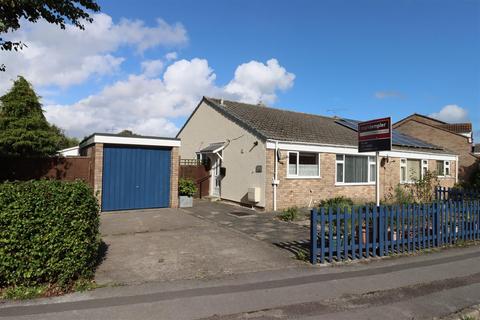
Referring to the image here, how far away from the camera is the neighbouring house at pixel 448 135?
2966 centimetres

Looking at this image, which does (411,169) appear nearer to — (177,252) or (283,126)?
(283,126)

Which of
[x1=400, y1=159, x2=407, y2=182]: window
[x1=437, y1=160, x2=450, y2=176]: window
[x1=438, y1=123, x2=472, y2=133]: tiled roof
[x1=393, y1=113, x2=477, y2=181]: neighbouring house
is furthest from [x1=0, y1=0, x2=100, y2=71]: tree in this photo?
[x1=438, y1=123, x2=472, y2=133]: tiled roof

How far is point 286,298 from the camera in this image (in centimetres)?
502

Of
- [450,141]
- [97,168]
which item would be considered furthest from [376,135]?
[450,141]

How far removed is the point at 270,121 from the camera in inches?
679

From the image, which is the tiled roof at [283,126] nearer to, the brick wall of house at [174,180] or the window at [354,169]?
the window at [354,169]

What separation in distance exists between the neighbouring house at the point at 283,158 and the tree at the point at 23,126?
7.47 m

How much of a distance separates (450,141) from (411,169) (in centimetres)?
1345

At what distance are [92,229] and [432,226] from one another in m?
7.87

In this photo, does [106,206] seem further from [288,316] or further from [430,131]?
[430,131]

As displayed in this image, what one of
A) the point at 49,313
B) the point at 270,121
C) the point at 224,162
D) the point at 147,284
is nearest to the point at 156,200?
the point at 224,162

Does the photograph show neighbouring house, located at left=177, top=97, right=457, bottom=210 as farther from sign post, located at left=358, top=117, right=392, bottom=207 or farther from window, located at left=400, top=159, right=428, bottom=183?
sign post, located at left=358, top=117, right=392, bottom=207

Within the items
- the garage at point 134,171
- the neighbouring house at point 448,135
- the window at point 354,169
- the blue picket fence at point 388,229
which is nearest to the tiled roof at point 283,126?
the window at point 354,169

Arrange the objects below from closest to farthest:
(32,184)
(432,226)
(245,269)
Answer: (32,184)
(245,269)
(432,226)
